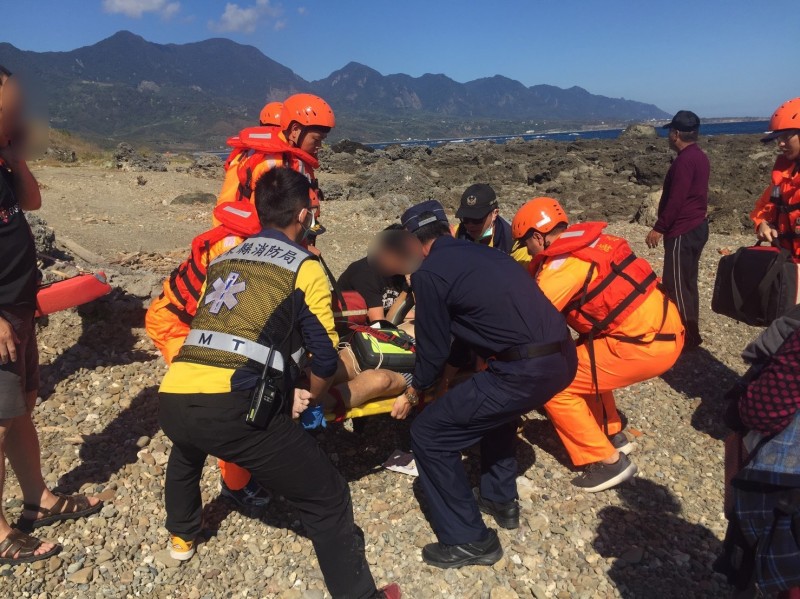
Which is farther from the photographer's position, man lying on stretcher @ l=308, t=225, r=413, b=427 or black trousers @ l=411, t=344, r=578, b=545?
man lying on stretcher @ l=308, t=225, r=413, b=427

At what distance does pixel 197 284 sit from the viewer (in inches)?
141

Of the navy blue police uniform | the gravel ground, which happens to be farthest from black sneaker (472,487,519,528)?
the navy blue police uniform

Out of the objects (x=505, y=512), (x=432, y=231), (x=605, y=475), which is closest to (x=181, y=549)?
(x=505, y=512)

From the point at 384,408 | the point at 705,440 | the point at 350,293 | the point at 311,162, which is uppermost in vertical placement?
the point at 311,162

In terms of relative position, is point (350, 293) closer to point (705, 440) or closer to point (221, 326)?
→ point (221, 326)

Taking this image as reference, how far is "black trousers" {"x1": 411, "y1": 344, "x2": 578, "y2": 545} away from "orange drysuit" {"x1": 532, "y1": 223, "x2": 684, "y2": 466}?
2.37 feet

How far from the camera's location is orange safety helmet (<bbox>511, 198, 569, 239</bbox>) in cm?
395

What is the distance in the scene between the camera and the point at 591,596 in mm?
3066

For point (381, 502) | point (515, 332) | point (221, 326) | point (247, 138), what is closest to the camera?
point (221, 326)

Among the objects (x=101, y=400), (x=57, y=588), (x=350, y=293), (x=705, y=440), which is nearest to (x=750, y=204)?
(x=705, y=440)

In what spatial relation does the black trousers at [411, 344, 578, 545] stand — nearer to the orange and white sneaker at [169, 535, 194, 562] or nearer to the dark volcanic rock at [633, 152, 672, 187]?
the orange and white sneaker at [169, 535, 194, 562]

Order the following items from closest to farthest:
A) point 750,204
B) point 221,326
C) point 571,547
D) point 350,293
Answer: point 221,326 < point 571,547 < point 350,293 < point 750,204

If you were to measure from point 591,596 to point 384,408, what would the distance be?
61.7 inches

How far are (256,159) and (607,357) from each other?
2.81m
